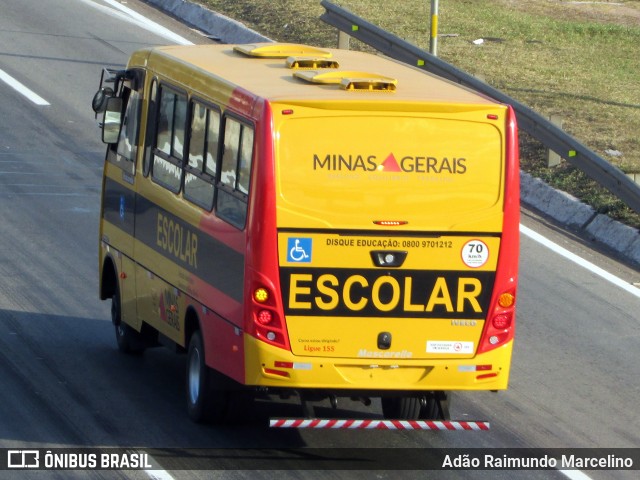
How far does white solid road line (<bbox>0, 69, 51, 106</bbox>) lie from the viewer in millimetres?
21645

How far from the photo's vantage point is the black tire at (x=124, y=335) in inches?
497

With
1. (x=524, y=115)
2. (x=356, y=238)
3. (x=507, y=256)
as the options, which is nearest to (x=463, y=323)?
(x=507, y=256)

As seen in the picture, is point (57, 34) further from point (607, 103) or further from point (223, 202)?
point (223, 202)

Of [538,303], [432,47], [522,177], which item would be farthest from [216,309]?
[432,47]

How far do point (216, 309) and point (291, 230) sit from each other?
3.42ft

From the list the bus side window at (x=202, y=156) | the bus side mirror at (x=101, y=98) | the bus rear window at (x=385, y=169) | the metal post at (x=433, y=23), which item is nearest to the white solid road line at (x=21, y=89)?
the metal post at (x=433, y=23)

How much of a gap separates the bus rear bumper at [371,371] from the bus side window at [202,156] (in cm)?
141

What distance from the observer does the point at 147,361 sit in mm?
12727

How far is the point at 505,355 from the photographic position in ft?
33.3

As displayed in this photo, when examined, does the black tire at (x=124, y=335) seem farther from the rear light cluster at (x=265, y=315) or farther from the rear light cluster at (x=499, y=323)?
the rear light cluster at (x=499, y=323)

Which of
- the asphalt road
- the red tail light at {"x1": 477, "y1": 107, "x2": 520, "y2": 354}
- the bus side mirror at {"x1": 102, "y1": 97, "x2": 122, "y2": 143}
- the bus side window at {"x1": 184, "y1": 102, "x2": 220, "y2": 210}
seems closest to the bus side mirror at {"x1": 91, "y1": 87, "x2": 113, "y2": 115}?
the bus side mirror at {"x1": 102, "y1": 97, "x2": 122, "y2": 143}

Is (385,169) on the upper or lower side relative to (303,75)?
lower

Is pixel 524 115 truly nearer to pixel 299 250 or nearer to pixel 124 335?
pixel 124 335

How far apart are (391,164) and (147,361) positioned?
13.1 feet
